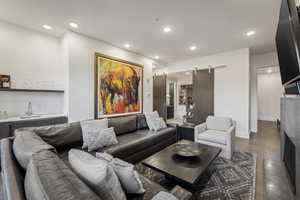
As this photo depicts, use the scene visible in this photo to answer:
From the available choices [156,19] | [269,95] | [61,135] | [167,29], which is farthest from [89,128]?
[269,95]

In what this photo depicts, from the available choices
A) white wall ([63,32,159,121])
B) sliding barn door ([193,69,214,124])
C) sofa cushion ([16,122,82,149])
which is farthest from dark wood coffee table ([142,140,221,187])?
sliding barn door ([193,69,214,124])

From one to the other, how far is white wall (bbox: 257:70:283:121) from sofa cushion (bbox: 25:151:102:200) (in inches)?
368

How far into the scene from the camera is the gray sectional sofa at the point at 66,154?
2.32 feet

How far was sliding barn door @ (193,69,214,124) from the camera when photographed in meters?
4.98

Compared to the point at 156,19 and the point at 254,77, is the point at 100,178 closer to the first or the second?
the point at 156,19

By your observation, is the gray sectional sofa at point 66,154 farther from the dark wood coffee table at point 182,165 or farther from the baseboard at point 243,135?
the baseboard at point 243,135

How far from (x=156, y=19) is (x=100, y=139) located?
2.64 m

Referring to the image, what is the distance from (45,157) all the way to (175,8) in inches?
112

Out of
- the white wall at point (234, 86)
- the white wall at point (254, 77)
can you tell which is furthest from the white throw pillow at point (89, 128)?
the white wall at point (254, 77)

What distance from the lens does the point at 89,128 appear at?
2328mm

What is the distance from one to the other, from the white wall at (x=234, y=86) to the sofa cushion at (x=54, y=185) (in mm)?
4971

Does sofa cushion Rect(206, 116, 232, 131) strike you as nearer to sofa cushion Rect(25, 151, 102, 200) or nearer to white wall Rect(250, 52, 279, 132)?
white wall Rect(250, 52, 279, 132)

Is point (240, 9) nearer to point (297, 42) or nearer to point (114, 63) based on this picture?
point (297, 42)

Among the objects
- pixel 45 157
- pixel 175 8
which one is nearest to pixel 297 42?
pixel 175 8
